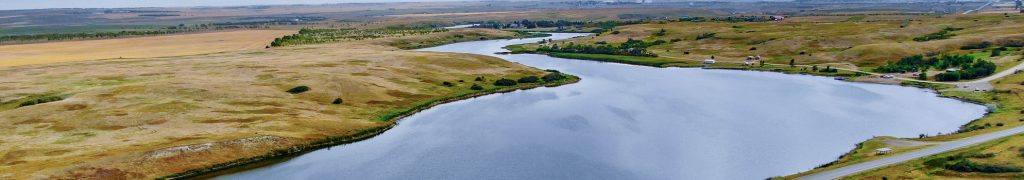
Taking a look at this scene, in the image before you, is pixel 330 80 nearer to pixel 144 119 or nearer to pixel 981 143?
pixel 144 119

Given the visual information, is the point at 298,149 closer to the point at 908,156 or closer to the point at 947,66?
the point at 908,156

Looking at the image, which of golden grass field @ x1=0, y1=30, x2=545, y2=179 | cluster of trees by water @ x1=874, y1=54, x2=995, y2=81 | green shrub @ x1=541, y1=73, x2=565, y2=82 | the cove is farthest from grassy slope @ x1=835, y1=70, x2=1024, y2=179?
green shrub @ x1=541, y1=73, x2=565, y2=82

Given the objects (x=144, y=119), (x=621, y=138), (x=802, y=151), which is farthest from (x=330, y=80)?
(x=802, y=151)

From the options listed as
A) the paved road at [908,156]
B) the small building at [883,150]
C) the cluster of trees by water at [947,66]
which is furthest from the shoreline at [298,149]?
the cluster of trees by water at [947,66]

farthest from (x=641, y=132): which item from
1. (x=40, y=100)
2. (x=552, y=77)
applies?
(x=40, y=100)

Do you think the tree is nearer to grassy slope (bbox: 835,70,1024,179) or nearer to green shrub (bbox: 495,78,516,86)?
grassy slope (bbox: 835,70,1024,179)

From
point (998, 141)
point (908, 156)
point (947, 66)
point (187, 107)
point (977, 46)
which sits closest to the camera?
point (908, 156)
